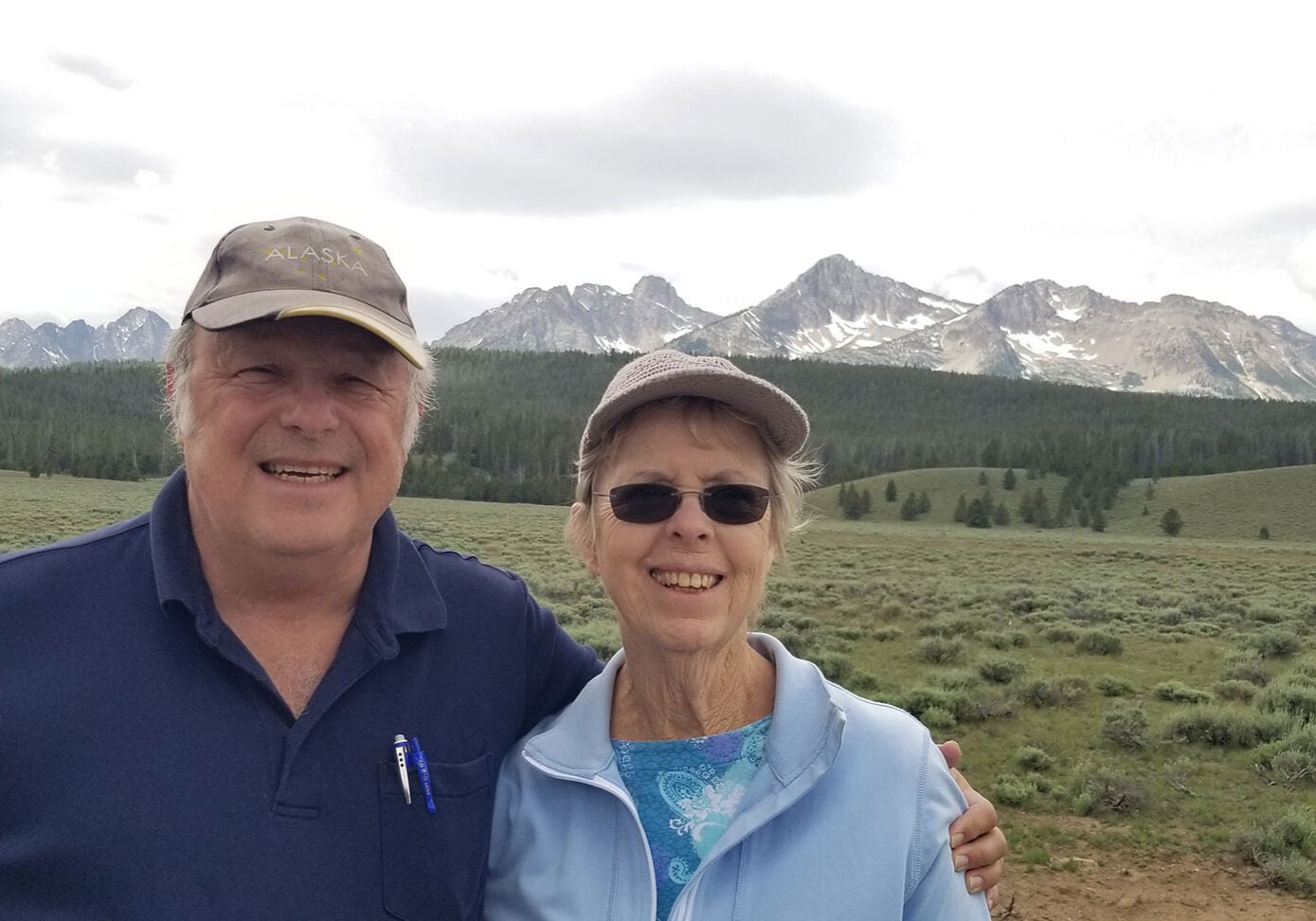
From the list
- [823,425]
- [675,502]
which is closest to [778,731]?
[675,502]

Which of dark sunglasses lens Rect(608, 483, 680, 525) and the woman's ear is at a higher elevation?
dark sunglasses lens Rect(608, 483, 680, 525)

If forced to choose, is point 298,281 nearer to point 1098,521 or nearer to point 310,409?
point 310,409

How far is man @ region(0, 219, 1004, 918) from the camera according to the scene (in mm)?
2059

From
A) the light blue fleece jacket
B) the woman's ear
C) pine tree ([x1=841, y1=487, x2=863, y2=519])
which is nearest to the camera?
the light blue fleece jacket

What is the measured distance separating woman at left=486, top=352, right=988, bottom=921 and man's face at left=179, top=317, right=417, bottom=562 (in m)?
0.70

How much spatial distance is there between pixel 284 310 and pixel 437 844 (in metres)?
1.45

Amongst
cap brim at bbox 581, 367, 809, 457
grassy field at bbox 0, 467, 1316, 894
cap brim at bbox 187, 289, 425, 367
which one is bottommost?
grassy field at bbox 0, 467, 1316, 894

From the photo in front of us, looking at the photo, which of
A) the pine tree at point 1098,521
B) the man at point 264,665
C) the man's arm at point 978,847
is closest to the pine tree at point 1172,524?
the pine tree at point 1098,521

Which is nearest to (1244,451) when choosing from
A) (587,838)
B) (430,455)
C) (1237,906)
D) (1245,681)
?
(430,455)

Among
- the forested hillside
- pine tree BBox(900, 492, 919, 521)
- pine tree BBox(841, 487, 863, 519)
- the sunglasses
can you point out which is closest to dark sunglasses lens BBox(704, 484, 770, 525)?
the sunglasses

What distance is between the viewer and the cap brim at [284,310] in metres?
2.19

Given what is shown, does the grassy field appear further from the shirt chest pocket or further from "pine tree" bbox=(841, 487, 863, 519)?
"pine tree" bbox=(841, 487, 863, 519)

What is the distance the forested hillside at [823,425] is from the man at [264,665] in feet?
Answer: 267

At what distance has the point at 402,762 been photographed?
2.32m
